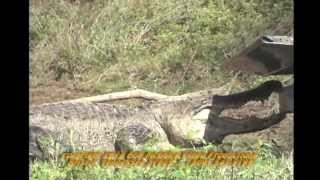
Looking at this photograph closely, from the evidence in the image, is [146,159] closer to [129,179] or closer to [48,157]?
[129,179]

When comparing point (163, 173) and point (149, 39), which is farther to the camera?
point (149, 39)

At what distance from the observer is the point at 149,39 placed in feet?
17.0

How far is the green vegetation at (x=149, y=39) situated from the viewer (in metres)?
5.11

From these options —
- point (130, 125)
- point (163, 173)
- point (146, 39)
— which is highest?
point (146, 39)

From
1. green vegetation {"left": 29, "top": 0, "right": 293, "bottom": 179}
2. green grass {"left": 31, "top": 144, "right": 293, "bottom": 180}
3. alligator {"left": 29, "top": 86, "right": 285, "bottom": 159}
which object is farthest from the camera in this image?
green vegetation {"left": 29, "top": 0, "right": 293, "bottom": 179}

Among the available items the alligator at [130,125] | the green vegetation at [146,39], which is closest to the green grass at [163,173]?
the alligator at [130,125]

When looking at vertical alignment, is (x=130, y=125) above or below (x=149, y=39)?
below

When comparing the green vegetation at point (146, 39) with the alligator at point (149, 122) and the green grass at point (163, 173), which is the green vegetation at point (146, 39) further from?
the green grass at point (163, 173)

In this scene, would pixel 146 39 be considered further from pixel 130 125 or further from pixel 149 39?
pixel 130 125

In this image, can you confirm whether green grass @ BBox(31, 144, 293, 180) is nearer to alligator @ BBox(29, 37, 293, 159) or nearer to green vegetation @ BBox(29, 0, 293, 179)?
alligator @ BBox(29, 37, 293, 159)

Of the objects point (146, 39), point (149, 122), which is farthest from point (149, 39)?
point (149, 122)

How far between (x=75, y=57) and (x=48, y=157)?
0.68 metres

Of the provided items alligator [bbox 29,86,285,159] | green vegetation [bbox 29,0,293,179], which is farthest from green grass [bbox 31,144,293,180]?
green vegetation [bbox 29,0,293,179]

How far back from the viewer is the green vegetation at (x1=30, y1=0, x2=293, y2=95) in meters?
5.11
